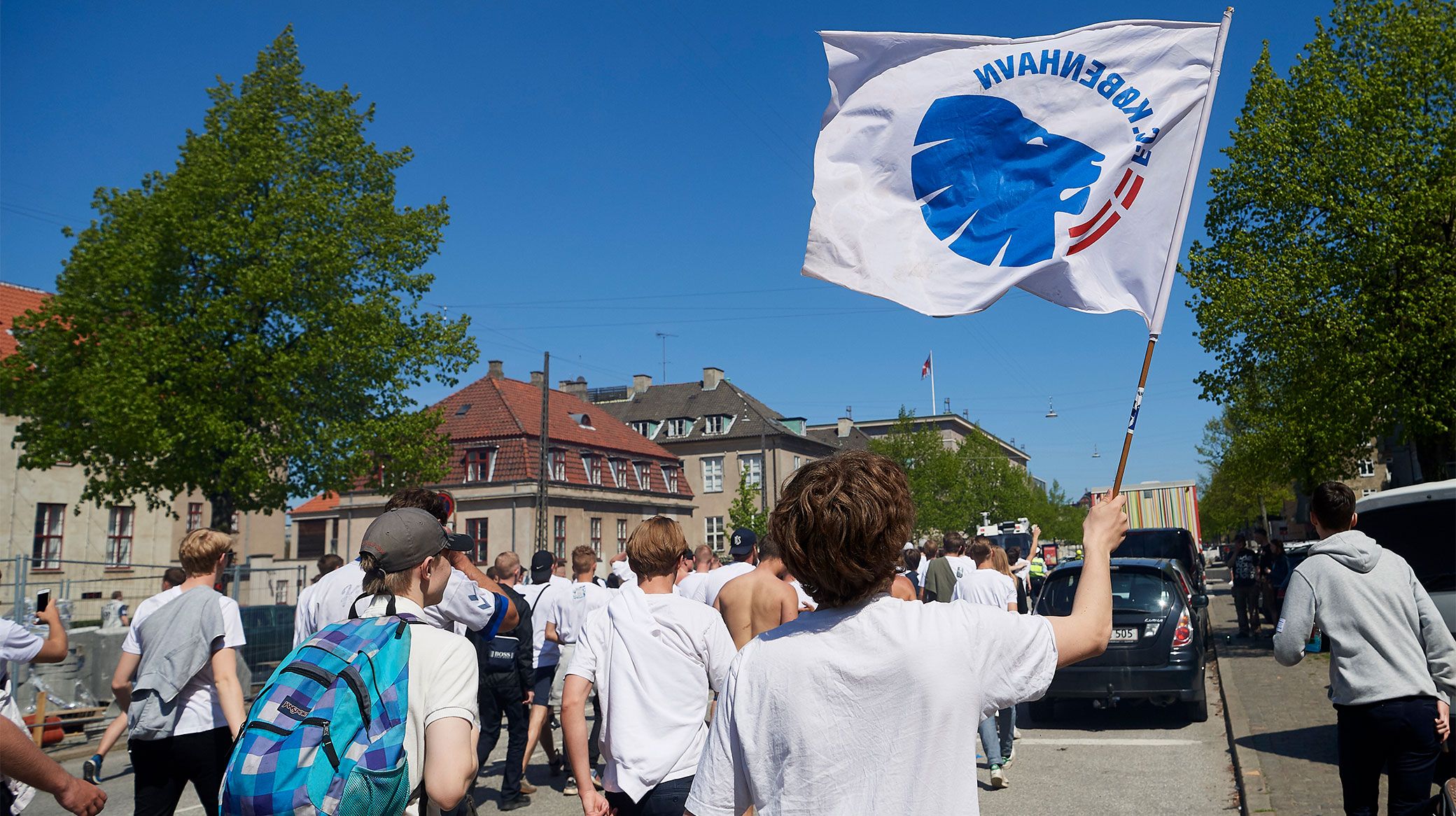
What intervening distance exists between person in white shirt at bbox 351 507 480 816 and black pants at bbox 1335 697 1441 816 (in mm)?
3623

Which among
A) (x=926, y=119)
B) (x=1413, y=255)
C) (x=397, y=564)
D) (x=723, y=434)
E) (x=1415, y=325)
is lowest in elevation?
(x=397, y=564)

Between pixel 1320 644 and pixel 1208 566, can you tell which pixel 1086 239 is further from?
pixel 1208 566

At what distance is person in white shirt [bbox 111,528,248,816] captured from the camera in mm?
5043

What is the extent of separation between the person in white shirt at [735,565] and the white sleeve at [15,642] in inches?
167

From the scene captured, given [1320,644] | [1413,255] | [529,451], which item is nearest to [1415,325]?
[1413,255]

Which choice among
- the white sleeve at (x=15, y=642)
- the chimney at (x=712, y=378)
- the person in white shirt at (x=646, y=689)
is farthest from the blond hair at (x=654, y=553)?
the chimney at (x=712, y=378)

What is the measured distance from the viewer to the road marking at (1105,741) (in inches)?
401

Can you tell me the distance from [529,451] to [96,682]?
37987mm

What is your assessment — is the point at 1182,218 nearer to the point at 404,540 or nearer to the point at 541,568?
the point at 404,540

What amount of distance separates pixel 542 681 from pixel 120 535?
39306 millimetres

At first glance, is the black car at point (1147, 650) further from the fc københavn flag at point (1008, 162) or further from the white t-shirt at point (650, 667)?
the white t-shirt at point (650, 667)

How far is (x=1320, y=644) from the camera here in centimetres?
476

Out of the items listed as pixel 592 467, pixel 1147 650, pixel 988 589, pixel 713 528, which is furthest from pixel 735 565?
pixel 713 528

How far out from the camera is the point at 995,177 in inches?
196
